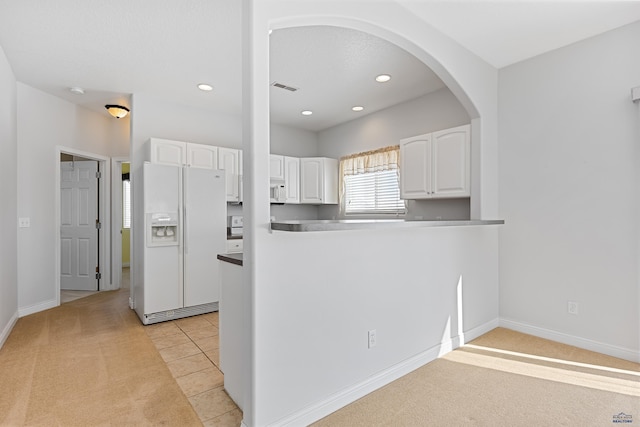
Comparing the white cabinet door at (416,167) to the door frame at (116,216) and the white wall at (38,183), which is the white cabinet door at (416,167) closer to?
the door frame at (116,216)

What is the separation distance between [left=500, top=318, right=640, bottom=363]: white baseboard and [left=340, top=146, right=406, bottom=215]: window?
6.05 ft

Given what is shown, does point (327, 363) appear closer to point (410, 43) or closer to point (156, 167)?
point (410, 43)

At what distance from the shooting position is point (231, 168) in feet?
15.1

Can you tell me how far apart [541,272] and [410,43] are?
2396 mm

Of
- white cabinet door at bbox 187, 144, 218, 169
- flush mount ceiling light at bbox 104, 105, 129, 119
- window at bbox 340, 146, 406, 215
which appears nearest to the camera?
white cabinet door at bbox 187, 144, 218, 169

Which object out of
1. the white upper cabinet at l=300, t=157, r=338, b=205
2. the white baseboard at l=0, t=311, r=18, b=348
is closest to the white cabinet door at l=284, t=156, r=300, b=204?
the white upper cabinet at l=300, t=157, r=338, b=205

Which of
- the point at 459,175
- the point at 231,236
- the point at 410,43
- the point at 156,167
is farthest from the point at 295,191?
the point at 410,43

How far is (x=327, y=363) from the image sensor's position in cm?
200

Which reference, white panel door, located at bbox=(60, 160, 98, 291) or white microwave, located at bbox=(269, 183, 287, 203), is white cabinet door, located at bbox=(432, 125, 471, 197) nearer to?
white microwave, located at bbox=(269, 183, 287, 203)

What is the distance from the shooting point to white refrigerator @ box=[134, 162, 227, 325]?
362 cm

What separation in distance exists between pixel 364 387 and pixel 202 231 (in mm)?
2644

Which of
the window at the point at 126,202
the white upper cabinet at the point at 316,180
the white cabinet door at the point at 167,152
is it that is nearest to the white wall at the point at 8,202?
the white cabinet door at the point at 167,152

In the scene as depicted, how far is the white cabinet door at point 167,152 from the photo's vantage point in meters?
3.94

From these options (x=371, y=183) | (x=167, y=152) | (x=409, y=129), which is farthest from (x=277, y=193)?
(x=409, y=129)
